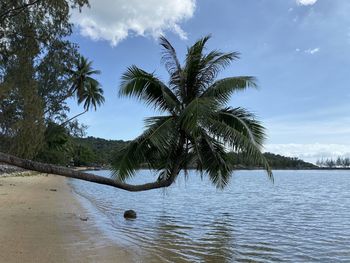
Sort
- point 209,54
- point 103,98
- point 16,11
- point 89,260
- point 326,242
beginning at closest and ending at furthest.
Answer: point 89,260
point 16,11
point 209,54
point 326,242
point 103,98

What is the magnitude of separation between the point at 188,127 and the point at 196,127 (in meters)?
0.31

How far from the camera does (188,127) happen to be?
1019cm

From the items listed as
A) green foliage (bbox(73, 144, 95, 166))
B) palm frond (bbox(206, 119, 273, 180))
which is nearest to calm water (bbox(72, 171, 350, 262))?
palm frond (bbox(206, 119, 273, 180))

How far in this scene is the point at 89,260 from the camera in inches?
386

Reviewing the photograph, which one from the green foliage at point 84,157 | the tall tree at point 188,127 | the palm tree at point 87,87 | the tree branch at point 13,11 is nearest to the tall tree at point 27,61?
the tree branch at point 13,11

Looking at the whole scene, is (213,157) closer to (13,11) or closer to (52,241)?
(52,241)

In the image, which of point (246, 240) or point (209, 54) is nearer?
point (209, 54)

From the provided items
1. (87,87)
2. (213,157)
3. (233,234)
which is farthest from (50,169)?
(87,87)

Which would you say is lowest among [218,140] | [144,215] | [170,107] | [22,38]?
[144,215]

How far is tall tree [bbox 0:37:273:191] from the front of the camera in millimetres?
10930

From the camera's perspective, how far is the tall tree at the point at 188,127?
430 inches

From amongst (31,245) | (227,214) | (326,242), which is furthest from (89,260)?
(227,214)

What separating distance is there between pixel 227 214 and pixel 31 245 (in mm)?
14438

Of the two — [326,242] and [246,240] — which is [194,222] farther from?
[326,242]
